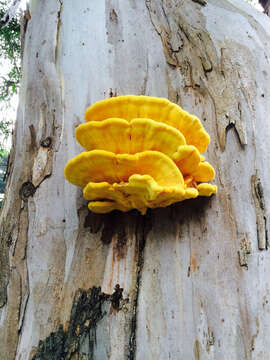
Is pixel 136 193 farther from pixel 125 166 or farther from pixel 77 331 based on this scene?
pixel 77 331

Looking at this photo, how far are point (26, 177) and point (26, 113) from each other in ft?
1.59

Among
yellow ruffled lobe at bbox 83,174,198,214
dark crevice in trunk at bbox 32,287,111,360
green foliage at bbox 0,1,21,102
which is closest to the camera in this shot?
yellow ruffled lobe at bbox 83,174,198,214

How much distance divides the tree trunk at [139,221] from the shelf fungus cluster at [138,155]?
212mm

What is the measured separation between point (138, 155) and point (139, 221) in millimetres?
389

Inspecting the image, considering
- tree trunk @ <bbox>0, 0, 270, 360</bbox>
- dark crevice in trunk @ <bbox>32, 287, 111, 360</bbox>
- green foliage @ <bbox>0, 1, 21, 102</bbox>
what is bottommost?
dark crevice in trunk @ <bbox>32, 287, 111, 360</bbox>

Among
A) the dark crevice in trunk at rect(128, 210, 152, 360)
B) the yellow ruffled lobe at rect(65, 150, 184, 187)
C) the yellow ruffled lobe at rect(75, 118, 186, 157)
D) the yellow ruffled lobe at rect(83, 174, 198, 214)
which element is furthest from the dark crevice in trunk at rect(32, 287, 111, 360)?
the yellow ruffled lobe at rect(75, 118, 186, 157)

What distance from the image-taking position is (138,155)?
104cm

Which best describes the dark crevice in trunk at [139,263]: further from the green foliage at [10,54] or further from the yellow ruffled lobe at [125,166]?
the green foliage at [10,54]

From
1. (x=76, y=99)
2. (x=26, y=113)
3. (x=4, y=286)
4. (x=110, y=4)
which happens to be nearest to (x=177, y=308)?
(x=4, y=286)

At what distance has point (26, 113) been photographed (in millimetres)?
1730

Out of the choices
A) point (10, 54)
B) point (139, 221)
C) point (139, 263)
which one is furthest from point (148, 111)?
point (10, 54)

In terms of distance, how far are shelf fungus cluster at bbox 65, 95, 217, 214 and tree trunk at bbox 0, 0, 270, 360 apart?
0.21 metres

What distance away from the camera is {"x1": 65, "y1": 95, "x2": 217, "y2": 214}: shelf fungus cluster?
1035mm

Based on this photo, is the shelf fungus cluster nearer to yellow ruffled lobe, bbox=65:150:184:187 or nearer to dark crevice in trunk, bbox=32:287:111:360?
yellow ruffled lobe, bbox=65:150:184:187
